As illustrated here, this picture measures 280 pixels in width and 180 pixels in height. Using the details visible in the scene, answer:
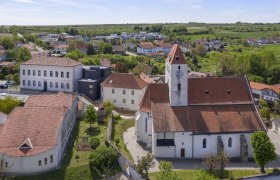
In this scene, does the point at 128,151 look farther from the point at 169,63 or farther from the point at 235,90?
the point at 235,90

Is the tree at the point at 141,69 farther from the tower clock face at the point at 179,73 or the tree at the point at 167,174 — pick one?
the tree at the point at 167,174

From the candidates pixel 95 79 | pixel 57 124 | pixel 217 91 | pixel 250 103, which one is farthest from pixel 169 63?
pixel 95 79

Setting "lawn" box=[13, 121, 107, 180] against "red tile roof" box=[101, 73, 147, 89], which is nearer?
"lawn" box=[13, 121, 107, 180]

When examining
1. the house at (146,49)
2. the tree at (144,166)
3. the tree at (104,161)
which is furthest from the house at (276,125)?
the house at (146,49)

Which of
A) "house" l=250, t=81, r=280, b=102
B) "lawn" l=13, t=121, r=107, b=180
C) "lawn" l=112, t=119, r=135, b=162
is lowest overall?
"lawn" l=13, t=121, r=107, b=180

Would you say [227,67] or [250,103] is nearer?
[250,103]

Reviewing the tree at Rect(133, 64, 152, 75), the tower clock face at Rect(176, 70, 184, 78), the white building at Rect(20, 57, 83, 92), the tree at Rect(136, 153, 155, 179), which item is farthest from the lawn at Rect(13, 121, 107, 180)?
the tree at Rect(133, 64, 152, 75)

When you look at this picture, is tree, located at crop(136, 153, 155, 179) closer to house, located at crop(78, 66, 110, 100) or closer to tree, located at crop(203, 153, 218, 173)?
tree, located at crop(203, 153, 218, 173)
